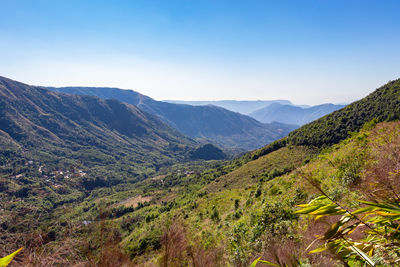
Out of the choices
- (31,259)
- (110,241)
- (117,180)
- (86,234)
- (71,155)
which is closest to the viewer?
(31,259)

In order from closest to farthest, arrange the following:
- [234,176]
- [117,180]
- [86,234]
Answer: [86,234], [234,176], [117,180]

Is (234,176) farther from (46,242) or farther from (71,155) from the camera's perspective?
(71,155)

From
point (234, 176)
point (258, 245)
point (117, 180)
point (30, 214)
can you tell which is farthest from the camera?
point (117, 180)

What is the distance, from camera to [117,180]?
15838 centimetres

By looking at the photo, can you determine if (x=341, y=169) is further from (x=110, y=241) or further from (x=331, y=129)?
(x=331, y=129)

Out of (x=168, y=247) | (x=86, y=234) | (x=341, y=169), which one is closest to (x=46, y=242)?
(x=86, y=234)

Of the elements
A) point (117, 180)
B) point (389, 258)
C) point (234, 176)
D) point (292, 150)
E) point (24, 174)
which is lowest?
point (117, 180)

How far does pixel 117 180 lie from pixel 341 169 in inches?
6751

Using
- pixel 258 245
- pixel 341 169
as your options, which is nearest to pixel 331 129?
pixel 341 169

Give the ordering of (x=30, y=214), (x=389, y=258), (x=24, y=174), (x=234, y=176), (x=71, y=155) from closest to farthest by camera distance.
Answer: (x=389, y=258), (x=30, y=214), (x=234, y=176), (x=24, y=174), (x=71, y=155)

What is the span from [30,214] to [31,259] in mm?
1357

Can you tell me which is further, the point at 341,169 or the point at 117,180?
the point at 117,180

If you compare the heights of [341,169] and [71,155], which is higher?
[341,169]

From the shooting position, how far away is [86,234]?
10.8 feet
